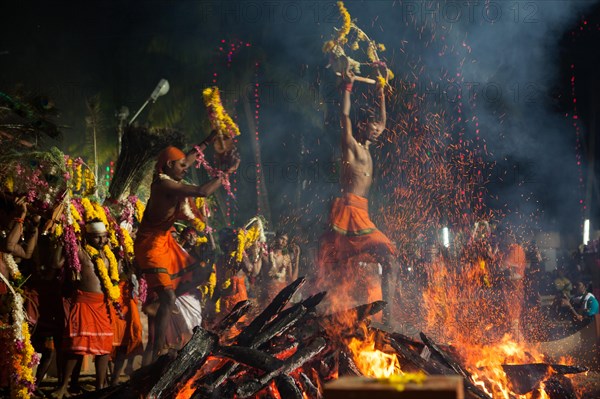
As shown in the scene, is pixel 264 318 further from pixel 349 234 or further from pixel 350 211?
pixel 350 211

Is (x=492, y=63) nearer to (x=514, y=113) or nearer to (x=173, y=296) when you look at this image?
(x=514, y=113)

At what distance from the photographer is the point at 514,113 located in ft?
50.5

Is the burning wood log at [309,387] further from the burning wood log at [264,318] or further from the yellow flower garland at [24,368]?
the yellow flower garland at [24,368]

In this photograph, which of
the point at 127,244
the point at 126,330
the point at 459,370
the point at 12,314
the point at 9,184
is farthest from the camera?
the point at 127,244

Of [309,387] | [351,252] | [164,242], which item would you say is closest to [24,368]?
[309,387]

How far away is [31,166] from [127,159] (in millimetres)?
3147

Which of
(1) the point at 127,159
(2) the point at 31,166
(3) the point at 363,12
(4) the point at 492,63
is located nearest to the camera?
(2) the point at 31,166

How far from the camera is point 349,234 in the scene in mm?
8898

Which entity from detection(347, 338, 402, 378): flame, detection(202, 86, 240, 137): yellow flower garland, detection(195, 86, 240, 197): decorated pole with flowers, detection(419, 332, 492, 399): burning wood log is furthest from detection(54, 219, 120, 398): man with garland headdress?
detection(419, 332, 492, 399): burning wood log

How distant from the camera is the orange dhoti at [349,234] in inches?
343

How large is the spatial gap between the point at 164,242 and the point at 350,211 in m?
2.98

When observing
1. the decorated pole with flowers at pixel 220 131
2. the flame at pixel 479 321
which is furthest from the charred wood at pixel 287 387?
the decorated pole with flowers at pixel 220 131

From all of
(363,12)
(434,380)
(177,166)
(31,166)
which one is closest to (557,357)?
(177,166)

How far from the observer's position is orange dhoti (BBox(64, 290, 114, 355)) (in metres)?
5.83
